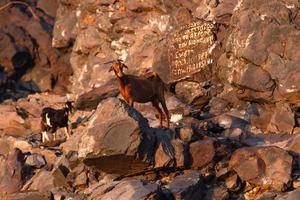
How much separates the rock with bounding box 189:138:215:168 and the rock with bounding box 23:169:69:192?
10.6 feet

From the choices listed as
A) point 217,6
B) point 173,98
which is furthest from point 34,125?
point 217,6

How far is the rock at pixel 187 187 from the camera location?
15.0 metres

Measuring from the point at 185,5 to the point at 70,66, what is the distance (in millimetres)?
11725

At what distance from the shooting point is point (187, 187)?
15.2 metres

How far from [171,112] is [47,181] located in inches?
205

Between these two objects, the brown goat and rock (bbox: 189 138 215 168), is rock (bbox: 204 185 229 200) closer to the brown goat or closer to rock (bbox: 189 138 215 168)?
rock (bbox: 189 138 215 168)

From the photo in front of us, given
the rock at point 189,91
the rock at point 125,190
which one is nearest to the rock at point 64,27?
the rock at point 189,91

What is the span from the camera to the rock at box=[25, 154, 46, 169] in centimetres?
1909

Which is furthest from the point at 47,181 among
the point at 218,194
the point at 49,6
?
the point at 49,6

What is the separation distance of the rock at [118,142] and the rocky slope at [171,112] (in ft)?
0.08

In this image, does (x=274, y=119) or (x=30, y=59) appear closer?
(x=274, y=119)

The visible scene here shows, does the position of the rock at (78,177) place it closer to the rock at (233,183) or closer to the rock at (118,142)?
the rock at (118,142)

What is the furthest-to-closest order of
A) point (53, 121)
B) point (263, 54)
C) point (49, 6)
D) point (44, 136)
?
point (49, 6), point (53, 121), point (44, 136), point (263, 54)

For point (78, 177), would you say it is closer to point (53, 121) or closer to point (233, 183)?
point (233, 183)
